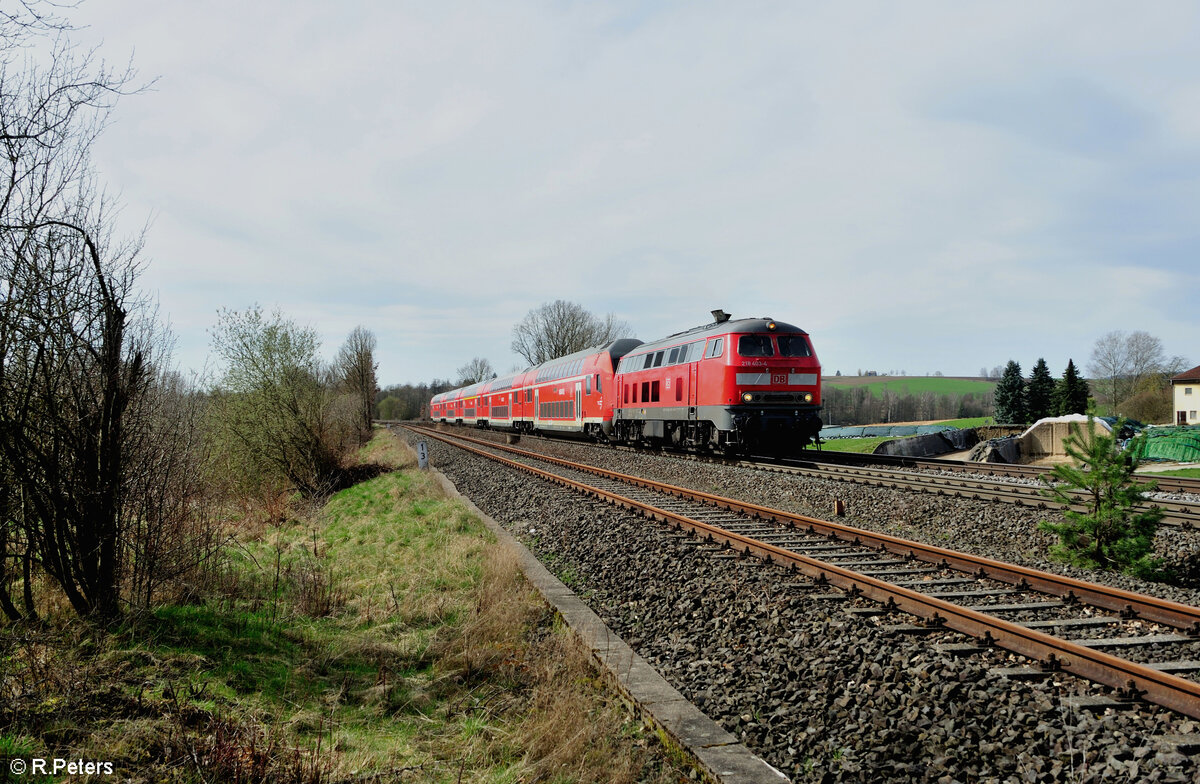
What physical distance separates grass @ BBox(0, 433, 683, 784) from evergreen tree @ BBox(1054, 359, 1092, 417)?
6408 cm

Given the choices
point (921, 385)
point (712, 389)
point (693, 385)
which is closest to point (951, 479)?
point (712, 389)

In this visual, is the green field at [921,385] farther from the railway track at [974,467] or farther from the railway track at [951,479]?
the railway track at [951,479]

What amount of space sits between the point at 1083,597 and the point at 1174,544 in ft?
10.6

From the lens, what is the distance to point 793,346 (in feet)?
57.0

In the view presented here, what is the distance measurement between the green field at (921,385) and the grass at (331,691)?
11907 centimetres

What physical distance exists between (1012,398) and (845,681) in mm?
69444

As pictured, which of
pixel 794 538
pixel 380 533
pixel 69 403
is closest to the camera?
pixel 69 403

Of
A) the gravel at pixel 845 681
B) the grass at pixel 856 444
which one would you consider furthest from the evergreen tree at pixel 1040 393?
the gravel at pixel 845 681

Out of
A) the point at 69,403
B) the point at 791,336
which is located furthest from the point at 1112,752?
the point at 791,336

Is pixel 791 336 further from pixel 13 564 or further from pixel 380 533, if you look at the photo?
pixel 13 564

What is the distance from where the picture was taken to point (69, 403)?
5227 mm

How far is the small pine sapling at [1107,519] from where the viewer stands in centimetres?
764

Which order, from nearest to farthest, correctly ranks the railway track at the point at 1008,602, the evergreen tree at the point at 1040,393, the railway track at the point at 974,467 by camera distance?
the railway track at the point at 1008,602
the railway track at the point at 974,467
the evergreen tree at the point at 1040,393

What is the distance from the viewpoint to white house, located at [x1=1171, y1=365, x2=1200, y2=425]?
5521cm
